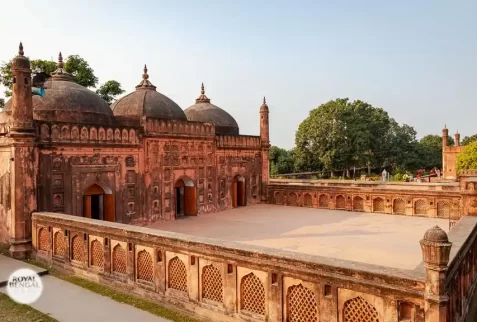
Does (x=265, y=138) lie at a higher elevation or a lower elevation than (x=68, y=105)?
lower

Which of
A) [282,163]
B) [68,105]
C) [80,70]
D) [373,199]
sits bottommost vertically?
[373,199]

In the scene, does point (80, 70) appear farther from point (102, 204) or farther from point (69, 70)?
point (102, 204)

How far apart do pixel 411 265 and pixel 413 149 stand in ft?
122

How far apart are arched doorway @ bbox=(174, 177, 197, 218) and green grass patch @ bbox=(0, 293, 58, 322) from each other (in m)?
9.92

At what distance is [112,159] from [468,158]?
1147 inches

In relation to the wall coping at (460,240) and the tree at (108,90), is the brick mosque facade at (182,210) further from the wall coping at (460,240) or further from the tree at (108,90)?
the tree at (108,90)

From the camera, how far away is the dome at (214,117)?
70.4 feet

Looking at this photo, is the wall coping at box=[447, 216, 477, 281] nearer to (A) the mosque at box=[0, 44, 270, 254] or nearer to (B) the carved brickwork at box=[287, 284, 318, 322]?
(B) the carved brickwork at box=[287, 284, 318, 322]

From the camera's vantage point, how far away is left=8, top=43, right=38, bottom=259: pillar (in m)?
9.04

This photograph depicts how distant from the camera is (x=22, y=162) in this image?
9273mm

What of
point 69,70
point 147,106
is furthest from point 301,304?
point 69,70

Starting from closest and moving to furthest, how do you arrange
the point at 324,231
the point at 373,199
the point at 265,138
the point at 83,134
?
1. the point at 83,134
2. the point at 324,231
3. the point at 373,199
4. the point at 265,138

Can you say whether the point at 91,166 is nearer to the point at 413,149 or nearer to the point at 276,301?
the point at 276,301

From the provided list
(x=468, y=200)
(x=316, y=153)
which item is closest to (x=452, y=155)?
(x=316, y=153)
